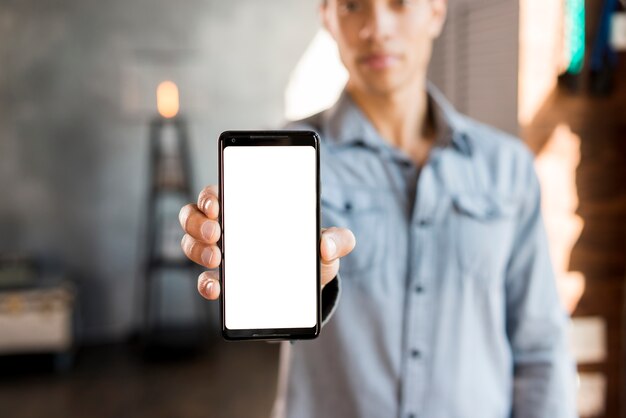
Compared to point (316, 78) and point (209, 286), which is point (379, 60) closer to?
point (209, 286)

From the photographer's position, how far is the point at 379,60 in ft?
2.57

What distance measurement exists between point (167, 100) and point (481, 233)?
3.02 m

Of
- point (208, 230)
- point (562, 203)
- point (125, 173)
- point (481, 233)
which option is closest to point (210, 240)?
point (208, 230)

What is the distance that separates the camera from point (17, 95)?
3.65 m

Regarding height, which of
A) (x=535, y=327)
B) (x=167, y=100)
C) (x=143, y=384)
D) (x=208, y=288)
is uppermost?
(x=167, y=100)

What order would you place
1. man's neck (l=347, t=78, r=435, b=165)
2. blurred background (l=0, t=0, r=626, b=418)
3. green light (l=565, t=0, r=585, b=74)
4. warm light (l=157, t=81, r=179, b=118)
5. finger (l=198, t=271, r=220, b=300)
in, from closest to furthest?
finger (l=198, t=271, r=220, b=300) → man's neck (l=347, t=78, r=435, b=165) → green light (l=565, t=0, r=585, b=74) → blurred background (l=0, t=0, r=626, b=418) → warm light (l=157, t=81, r=179, b=118)

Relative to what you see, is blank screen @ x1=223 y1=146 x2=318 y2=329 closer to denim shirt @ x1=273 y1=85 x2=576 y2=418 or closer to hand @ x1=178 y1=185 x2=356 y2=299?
hand @ x1=178 y1=185 x2=356 y2=299

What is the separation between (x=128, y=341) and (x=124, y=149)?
3.55 feet

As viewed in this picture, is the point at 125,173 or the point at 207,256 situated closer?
the point at 207,256

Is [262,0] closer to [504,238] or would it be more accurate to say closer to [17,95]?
[17,95]

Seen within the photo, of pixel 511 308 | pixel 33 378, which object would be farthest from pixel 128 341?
pixel 511 308

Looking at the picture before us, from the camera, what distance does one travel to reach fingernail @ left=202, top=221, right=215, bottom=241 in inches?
Result: 15.0

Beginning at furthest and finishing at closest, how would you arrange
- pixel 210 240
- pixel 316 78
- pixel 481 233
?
pixel 316 78 < pixel 481 233 < pixel 210 240

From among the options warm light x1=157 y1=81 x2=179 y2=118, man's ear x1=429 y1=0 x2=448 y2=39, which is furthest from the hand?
warm light x1=157 y1=81 x2=179 y2=118
